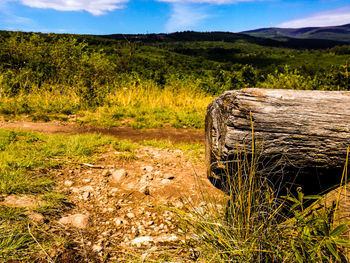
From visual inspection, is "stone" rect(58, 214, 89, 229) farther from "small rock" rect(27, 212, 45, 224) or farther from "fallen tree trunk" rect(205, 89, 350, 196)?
"fallen tree trunk" rect(205, 89, 350, 196)

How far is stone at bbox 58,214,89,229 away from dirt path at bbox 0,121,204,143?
2796 millimetres

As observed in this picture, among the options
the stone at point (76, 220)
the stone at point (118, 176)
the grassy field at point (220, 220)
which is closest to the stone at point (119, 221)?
the stone at point (76, 220)

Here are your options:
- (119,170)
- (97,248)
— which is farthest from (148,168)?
(97,248)

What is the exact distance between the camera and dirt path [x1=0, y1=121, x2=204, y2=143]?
4.79 metres

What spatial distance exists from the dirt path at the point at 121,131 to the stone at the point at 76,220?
9.17ft

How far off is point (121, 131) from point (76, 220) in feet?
11.2

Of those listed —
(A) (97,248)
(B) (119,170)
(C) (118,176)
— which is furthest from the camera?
(B) (119,170)

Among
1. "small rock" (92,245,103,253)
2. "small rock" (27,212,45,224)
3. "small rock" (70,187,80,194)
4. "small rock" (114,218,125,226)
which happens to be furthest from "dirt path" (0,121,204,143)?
"small rock" (92,245,103,253)

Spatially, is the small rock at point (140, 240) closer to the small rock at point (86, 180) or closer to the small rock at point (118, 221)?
the small rock at point (118, 221)

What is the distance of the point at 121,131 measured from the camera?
5.19 meters

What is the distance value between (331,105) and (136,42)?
11.0m

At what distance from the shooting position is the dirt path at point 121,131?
4.79 m

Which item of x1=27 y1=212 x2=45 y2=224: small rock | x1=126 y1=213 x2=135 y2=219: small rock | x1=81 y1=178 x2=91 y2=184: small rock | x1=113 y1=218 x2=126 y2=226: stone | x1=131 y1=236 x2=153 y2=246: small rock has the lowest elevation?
x1=131 y1=236 x2=153 y2=246: small rock

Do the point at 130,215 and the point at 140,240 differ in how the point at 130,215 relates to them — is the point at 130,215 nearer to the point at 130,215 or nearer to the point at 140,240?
the point at 130,215
